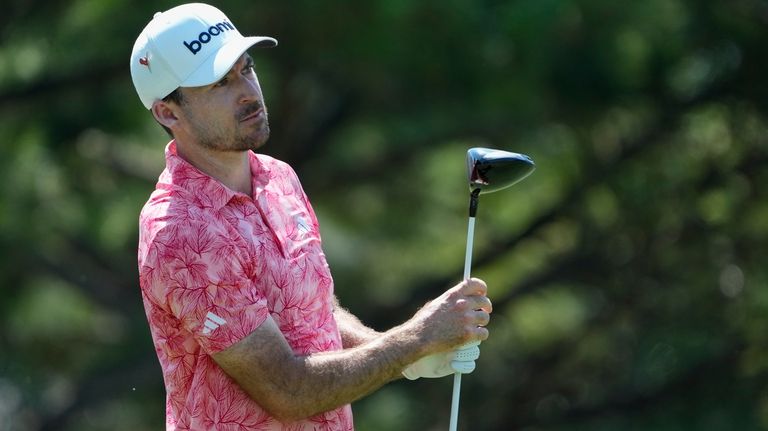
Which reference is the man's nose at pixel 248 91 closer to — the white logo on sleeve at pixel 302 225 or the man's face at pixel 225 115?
the man's face at pixel 225 115

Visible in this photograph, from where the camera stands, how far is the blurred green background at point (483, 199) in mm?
6164

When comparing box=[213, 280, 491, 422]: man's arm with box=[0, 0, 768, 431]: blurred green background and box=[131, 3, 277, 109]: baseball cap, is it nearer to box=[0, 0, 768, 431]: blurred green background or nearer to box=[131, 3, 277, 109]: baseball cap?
box=[131, 3, 277, 109]: baseball cap

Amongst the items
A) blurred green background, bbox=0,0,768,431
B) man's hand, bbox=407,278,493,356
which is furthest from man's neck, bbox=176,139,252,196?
blurred green background, bbox=0,0,768,431

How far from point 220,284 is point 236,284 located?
25 mm

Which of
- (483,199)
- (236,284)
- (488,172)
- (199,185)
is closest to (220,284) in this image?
(236,284)

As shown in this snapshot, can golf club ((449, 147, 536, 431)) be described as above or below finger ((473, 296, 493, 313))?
above

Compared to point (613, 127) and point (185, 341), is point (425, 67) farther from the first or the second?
point (185, 341)

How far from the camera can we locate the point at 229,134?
231cm

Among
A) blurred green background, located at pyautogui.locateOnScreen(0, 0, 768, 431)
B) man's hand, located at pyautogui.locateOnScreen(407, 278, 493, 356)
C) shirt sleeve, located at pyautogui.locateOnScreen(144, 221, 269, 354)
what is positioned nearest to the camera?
shirt sleeve, located at pyautogui.locateOnScreen(144, 221, 269, 354)

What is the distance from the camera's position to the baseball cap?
7.61 feet

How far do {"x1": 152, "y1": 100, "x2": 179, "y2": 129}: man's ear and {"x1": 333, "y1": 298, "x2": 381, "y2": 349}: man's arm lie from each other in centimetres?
47

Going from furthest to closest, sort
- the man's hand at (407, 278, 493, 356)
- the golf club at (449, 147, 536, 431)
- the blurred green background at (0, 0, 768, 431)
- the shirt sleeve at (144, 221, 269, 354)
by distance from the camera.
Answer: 1. the blurred green background at (0, 0, 768, 431)
2. the golf club at (449, 147, 536, 431)
3. the man's hand at (407, 278, 493, 356)
4. the shirt sleeve at (144, 221, 269, 354)

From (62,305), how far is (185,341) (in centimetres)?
518

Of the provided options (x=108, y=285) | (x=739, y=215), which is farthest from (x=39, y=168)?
(x=739, y=215)
